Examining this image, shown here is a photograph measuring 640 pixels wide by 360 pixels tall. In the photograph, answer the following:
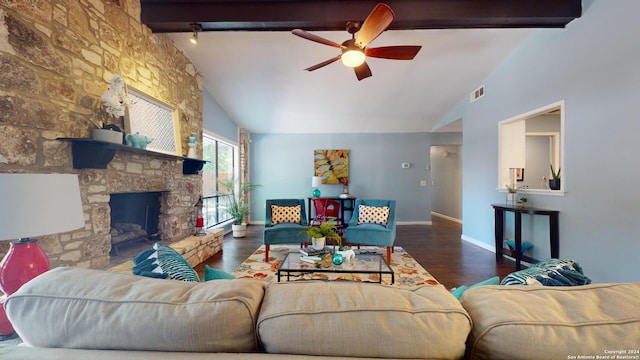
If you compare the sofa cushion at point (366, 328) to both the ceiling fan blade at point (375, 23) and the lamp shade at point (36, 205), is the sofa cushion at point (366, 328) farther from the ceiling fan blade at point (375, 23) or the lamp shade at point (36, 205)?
the ceiling fan blade at point (375, 23)

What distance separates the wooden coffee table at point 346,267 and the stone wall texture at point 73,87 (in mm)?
1654

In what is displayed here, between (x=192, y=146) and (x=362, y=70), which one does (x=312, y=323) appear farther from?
(x=192, y=146)

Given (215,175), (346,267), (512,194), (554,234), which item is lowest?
(346,267)

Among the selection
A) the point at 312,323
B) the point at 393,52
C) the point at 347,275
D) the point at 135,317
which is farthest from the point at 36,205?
the point at 393,52

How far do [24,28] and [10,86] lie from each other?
41cm

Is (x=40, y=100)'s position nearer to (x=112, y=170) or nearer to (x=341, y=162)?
(x=112, y=170)

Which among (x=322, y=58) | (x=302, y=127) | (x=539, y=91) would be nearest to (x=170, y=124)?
(x=322, y=58)

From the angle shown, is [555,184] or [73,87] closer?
[73,87]

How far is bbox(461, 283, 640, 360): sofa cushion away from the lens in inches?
24.0

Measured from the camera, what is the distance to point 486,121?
440 centimetres

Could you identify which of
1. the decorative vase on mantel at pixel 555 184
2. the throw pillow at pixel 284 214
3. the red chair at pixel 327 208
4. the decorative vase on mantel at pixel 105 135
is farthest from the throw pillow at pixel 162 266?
the red chair at pixel 327 208

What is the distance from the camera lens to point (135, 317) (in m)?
0.67

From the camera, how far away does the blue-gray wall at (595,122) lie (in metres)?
2.44

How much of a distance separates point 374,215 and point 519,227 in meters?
1.85
